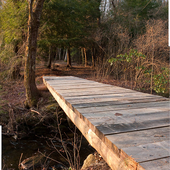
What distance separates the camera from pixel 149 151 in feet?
3.65

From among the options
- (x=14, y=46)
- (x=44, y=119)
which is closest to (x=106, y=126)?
(x=44, y=119)

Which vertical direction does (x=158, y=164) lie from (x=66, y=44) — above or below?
below

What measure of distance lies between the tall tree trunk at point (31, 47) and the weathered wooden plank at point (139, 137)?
534 cm

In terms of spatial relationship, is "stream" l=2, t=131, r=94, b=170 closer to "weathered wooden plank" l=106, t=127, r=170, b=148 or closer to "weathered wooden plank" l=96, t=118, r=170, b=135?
"weathered wooden plank" l=96, t=118, r=170, b=135

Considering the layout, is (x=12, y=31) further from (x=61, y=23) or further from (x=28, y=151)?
(x=28, y=151)

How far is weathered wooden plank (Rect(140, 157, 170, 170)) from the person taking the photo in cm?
95

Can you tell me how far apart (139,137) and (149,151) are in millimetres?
214

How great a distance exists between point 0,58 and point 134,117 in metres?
8.74

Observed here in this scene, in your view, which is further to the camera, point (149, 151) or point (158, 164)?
point (149, 151)

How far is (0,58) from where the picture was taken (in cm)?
882

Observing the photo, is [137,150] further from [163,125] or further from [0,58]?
[0,58]

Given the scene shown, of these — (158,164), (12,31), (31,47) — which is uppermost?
(12,31)

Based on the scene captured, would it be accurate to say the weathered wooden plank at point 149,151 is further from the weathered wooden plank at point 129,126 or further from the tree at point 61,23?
the tree at point 61,23

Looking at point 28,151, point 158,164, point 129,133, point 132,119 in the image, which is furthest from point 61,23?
point 158,164
